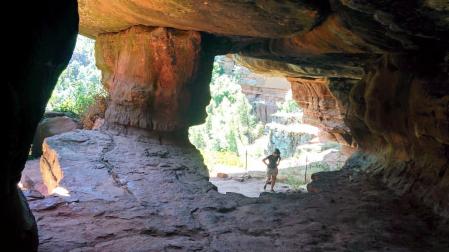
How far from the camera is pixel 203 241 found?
3.80 meters

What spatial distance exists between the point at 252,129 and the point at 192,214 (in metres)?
24.1

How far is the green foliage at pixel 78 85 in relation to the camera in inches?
494

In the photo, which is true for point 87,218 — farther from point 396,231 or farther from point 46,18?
point 396,231

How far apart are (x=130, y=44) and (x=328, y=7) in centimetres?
429

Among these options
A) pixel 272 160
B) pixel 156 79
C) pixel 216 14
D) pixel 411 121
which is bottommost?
pixel 272 160

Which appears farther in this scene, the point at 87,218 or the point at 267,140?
the point at 267,140

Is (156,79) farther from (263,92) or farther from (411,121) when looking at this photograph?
(263,92)

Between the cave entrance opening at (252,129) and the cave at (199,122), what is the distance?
12588 mm

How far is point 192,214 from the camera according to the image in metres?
4.57

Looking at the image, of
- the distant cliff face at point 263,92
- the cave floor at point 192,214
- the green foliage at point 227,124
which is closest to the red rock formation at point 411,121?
the cave floor at point 192,214

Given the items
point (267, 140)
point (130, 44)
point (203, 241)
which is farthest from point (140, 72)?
point (267, 140)

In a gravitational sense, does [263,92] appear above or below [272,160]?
above

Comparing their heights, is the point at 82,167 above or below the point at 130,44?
below

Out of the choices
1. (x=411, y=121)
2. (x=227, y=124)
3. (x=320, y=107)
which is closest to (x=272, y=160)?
(x=320, y=107)
